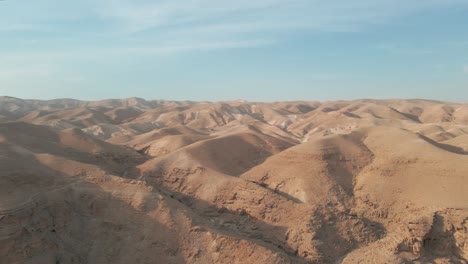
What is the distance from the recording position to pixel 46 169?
20484mm

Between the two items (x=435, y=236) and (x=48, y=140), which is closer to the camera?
(x=435, y=236)

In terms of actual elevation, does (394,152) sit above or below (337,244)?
above

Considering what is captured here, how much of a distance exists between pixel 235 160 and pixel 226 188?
6712 mm

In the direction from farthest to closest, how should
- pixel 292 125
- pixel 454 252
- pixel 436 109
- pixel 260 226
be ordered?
pixel 436 109, pixel 292 125, pixel 260 226, pixel 454 252

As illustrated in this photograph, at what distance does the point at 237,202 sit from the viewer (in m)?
21.6

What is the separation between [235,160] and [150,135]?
18.1 m

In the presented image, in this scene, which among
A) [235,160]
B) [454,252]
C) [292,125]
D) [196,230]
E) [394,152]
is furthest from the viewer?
[292,125]

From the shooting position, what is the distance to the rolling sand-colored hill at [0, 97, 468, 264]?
1612cm

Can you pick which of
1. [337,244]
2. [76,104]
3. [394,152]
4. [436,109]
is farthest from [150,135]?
[76,104]

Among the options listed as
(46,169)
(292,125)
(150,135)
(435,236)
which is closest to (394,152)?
(435,236)

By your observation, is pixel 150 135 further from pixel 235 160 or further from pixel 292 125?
pixel 292 125

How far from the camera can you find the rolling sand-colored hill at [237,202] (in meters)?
16.1

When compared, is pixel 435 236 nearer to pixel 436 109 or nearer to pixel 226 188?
pixel 226 188

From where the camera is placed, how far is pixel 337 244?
60.1 ft
